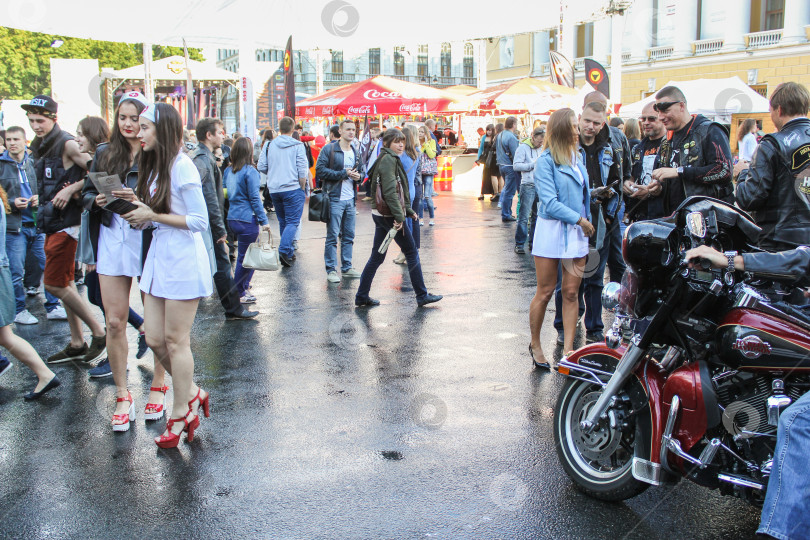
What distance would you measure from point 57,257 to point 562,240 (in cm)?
385

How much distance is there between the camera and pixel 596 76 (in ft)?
52.6

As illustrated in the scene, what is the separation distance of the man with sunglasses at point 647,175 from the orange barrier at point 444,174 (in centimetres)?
1661

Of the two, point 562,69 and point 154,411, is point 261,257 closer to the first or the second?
point 154,411

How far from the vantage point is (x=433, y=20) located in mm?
21859

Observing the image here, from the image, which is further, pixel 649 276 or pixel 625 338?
pixel 625 338

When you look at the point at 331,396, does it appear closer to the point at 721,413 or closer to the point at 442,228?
the point at 721,413

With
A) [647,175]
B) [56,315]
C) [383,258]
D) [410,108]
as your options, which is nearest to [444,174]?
[410,108]

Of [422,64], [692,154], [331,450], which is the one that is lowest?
[331,450]

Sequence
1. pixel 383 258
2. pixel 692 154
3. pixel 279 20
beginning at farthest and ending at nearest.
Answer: pixel 279 20 < pixel 383 258 < pixel 692 154

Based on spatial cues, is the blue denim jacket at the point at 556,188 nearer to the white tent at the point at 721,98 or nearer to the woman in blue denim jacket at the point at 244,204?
the woman in blue denim jacket at the point at 244,204

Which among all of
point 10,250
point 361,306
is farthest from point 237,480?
point 10,250

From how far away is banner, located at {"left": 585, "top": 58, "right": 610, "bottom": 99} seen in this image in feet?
52.1

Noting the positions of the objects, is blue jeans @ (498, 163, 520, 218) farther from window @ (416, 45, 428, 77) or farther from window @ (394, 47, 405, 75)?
window @ (416, 45, 428, 77)

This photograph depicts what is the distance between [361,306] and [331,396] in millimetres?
2686
